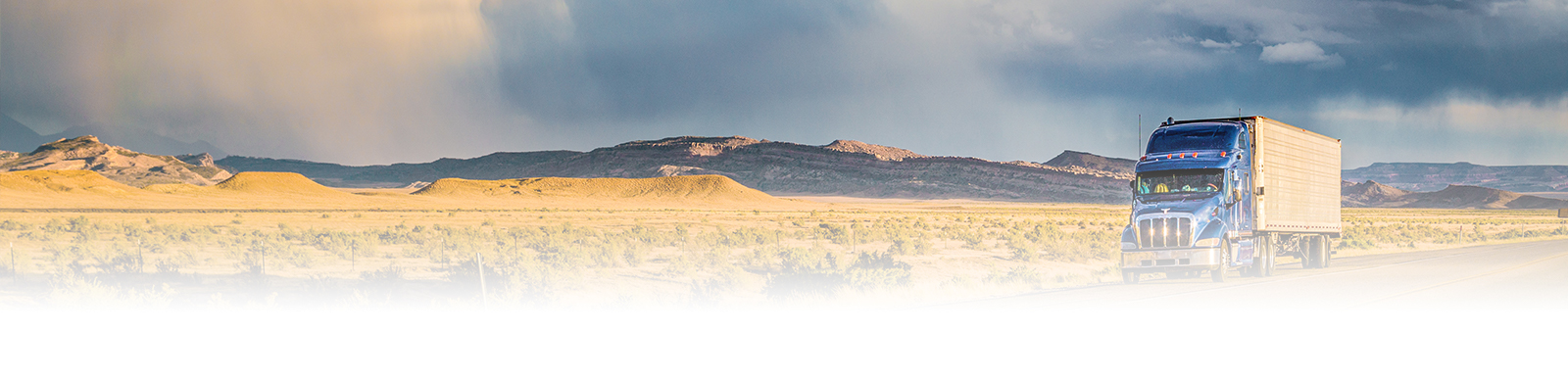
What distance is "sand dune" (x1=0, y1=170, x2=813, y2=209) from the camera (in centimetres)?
7700

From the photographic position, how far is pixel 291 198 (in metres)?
90.3

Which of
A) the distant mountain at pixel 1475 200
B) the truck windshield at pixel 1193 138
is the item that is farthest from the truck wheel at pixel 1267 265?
the distant mountain at pixel 1475 200

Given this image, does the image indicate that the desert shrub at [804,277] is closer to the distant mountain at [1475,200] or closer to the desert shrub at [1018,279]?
the desert shrub at [1018,279]

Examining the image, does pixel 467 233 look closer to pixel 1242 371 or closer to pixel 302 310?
pixel 302 310

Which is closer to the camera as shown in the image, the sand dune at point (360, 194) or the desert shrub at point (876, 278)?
the desert shrub at point (876, 278)

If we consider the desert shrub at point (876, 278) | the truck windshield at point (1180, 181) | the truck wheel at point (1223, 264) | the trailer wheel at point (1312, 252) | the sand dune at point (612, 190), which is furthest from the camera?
the sand dune at point (612, 190)

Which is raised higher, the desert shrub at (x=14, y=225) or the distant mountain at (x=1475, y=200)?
the desert shrub at (x=14, y=225)

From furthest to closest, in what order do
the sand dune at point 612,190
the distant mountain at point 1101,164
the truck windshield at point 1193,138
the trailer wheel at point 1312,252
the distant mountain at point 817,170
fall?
the distant mountain at point 1101,164 < the distant mountain at point 817,170 < the sand dune at point 612,190 < the trailer wheel at point 1312,252 < the truck windshield at point 1193,138

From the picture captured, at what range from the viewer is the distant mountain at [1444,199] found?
509ft

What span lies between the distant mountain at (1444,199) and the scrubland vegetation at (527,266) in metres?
137

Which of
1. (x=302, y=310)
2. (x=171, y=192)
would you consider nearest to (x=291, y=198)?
(x=171, y=192)

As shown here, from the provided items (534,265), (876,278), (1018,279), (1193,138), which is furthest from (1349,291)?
(534,265)

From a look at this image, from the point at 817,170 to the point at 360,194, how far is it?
7509 cm

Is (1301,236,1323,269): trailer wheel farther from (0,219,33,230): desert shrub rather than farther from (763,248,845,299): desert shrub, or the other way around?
(0,219,33,230): desert shrub
